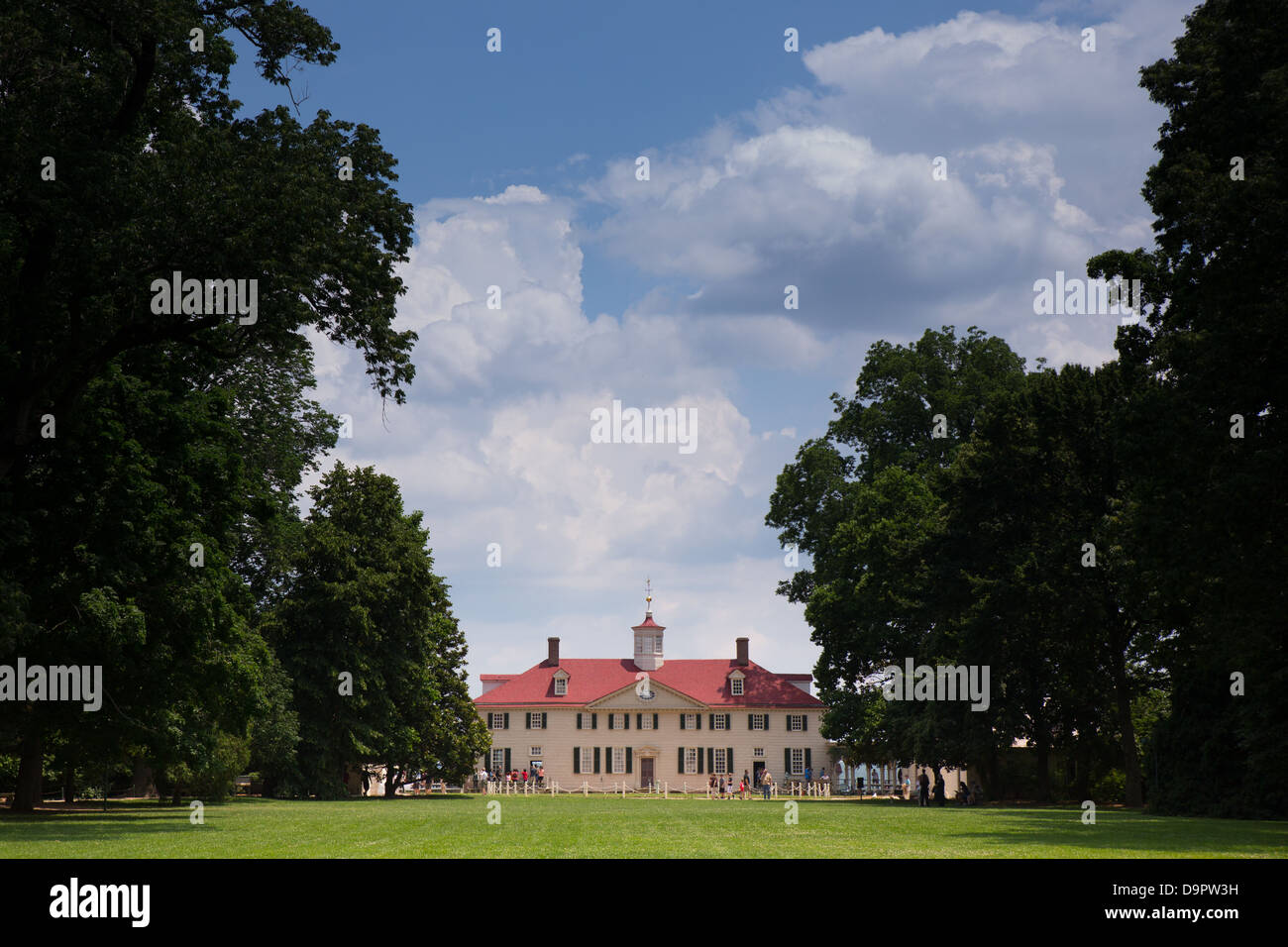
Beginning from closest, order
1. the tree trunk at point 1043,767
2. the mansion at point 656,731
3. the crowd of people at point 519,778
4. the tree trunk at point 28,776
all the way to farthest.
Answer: the tree trunk at point 28,776, the tree trunk at point 1043,767, the crowd of people at point 519,778, the mansion at point 656,731

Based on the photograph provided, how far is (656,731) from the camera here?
95.2m

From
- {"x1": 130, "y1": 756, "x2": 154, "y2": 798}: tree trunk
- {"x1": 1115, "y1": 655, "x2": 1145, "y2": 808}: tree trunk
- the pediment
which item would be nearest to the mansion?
the pediment

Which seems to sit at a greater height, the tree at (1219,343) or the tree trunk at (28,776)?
the tree at (1219,343)

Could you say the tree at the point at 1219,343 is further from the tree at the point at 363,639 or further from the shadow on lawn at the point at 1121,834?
the tree at the point at 363,639

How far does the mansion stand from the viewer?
310 feet

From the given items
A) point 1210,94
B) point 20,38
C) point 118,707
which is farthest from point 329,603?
point 1210,94

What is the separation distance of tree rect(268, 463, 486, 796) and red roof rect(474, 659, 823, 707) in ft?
107

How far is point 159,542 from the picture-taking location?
27547 mm

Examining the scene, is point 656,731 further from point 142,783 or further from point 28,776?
point 28,776

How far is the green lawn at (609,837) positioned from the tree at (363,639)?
64.5ft

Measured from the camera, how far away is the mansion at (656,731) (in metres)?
94.4

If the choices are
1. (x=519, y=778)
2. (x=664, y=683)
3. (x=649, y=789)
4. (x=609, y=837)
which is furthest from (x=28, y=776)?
(x=664, y=683)

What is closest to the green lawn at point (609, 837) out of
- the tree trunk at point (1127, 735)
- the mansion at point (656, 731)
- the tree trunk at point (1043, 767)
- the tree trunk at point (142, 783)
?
the tree trunk at point (1127, 735)
